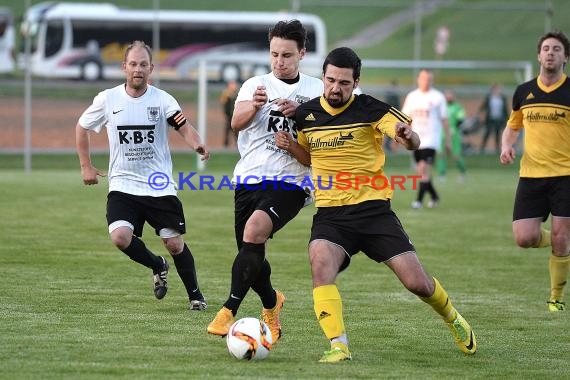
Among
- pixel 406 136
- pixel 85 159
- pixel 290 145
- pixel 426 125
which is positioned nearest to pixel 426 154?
pixel 426 125

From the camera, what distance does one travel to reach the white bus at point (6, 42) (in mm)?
34625

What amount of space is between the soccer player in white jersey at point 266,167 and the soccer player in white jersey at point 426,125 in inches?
397

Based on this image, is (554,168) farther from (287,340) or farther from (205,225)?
(205,225)

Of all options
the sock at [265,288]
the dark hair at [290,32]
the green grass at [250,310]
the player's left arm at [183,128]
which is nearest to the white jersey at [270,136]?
the dark hair at [290,32]

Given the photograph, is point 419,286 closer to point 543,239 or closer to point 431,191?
point 543,239

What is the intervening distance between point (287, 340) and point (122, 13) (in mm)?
32070

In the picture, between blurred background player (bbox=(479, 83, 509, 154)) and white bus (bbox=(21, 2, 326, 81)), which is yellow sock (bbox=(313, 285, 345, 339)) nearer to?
blurred background player (bbox=(479, 83, 509, 154))

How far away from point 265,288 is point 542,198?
2.68 metres

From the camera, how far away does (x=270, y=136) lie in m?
7.33

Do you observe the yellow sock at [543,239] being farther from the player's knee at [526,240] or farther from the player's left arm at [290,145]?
the player's left arm at [290,145]

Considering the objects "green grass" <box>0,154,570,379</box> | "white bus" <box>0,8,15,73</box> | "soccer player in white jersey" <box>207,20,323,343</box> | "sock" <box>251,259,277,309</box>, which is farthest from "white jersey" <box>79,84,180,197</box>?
"white bus" <box>0,8,15,73</box>

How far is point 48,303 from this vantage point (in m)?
8.44

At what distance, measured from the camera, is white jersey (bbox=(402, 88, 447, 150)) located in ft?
58.0

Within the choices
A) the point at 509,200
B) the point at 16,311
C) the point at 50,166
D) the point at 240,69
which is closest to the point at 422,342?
the point at 16,311
